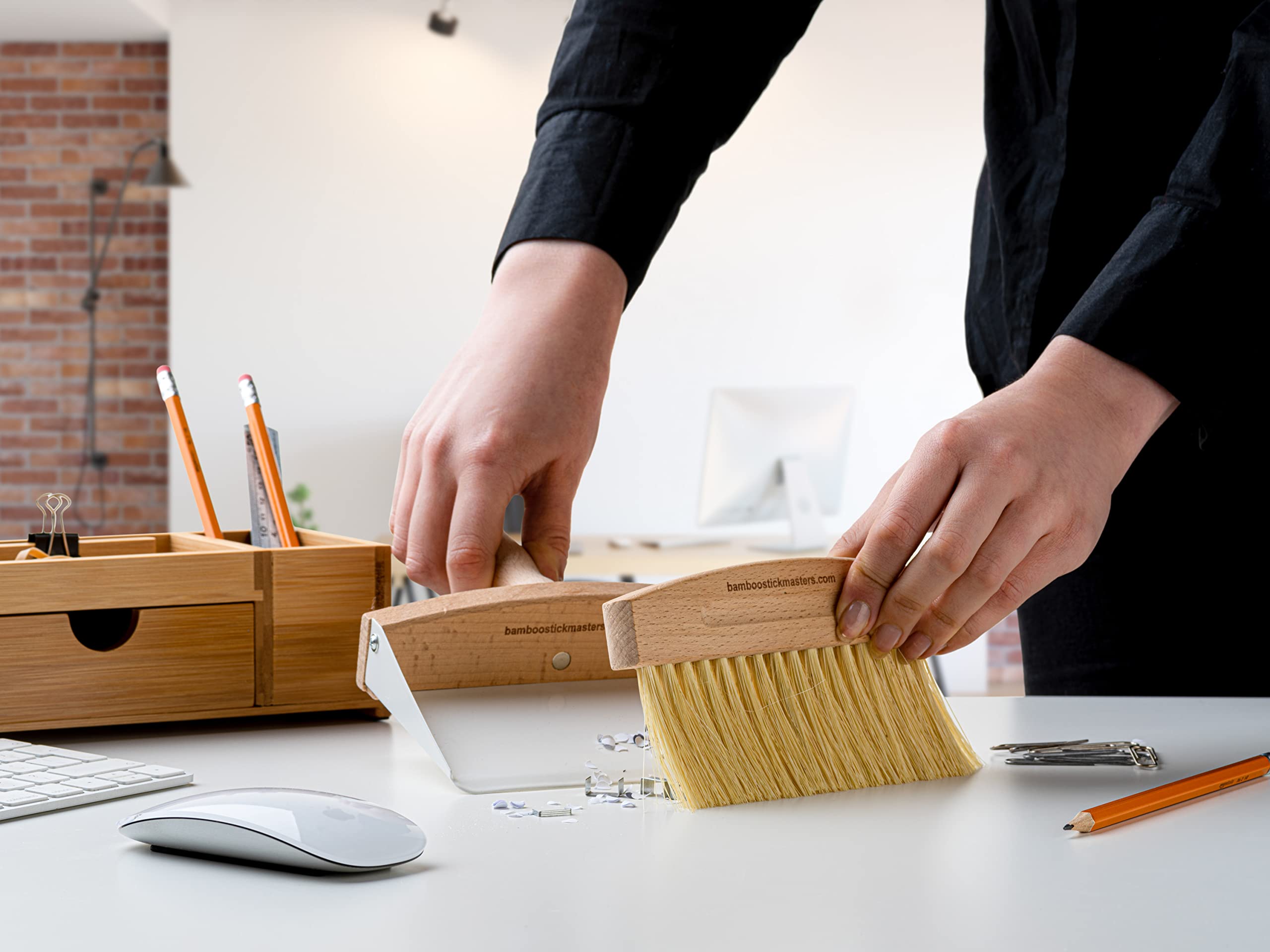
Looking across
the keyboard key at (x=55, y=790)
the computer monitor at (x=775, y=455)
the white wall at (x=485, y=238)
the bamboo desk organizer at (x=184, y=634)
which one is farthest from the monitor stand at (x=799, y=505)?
the keyboard key at (x=55, y=790)

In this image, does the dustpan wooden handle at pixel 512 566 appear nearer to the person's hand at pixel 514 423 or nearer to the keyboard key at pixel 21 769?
the person's hand at pixel 514 423

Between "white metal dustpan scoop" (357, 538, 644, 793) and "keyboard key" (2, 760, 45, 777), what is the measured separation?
182 millimetres

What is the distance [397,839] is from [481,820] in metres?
0.10

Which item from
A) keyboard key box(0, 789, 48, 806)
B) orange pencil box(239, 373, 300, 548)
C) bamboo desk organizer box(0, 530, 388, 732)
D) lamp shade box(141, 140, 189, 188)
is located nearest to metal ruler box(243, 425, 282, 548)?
orange pencil box(239, 373, 300, 548)

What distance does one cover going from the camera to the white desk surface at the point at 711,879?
1.42 ft

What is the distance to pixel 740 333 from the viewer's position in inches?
199

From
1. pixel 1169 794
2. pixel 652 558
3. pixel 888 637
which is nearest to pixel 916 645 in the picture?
pixel 888 637

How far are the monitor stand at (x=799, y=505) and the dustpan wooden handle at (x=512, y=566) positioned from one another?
2852 millimetres

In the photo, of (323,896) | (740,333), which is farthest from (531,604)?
(740,333)

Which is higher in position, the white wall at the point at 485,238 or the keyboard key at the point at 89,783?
the white wall at the point at 485,238

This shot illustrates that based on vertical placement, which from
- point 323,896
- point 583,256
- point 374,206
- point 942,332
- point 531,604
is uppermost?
point 374,206

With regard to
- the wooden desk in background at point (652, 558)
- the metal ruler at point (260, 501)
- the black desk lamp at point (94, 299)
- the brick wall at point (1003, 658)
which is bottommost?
the brick wall at point (1003, 658)

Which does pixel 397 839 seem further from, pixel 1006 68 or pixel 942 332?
pixel 942 332

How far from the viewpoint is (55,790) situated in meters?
0.63
